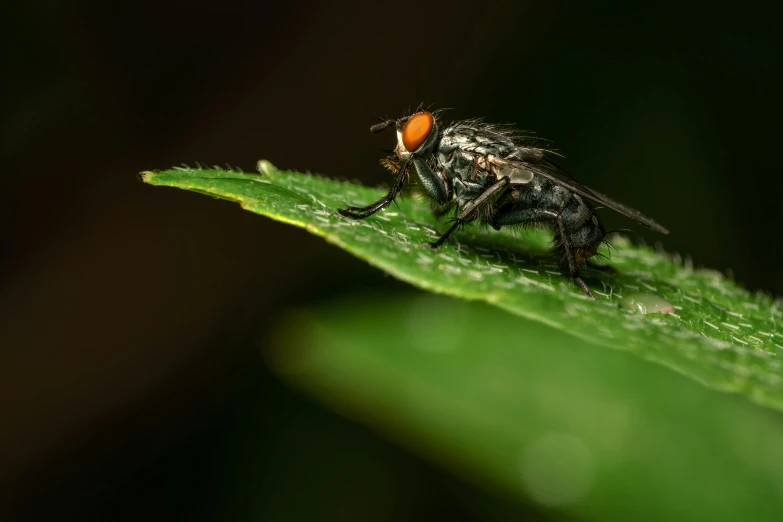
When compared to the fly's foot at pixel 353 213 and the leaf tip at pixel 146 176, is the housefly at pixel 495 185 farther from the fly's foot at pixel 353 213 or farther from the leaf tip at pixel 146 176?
the leaf tip at pixel 146 176

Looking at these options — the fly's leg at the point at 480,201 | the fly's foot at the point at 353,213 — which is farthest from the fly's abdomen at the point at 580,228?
the fly's foot at the point at 353,213

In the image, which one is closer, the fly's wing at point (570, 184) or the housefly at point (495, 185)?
the fly's wing at point (570, 184)

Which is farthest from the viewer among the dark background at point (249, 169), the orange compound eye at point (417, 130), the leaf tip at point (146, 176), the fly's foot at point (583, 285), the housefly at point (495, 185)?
the dark background at point (249, 169)

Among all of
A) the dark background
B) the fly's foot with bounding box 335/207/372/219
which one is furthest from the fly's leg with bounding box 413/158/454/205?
the dark background

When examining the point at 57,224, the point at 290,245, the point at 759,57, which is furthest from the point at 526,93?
the point at 57,224

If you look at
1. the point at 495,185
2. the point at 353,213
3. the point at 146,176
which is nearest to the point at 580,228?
the point at 495,185

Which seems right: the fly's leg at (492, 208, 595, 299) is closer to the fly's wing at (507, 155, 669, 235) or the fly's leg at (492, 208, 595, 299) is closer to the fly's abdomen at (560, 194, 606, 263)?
the fly's abdomen at (560, 194, 606, 263)

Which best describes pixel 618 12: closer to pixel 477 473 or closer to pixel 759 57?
pixel 759 57

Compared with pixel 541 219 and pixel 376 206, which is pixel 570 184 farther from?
pixel 376 206
